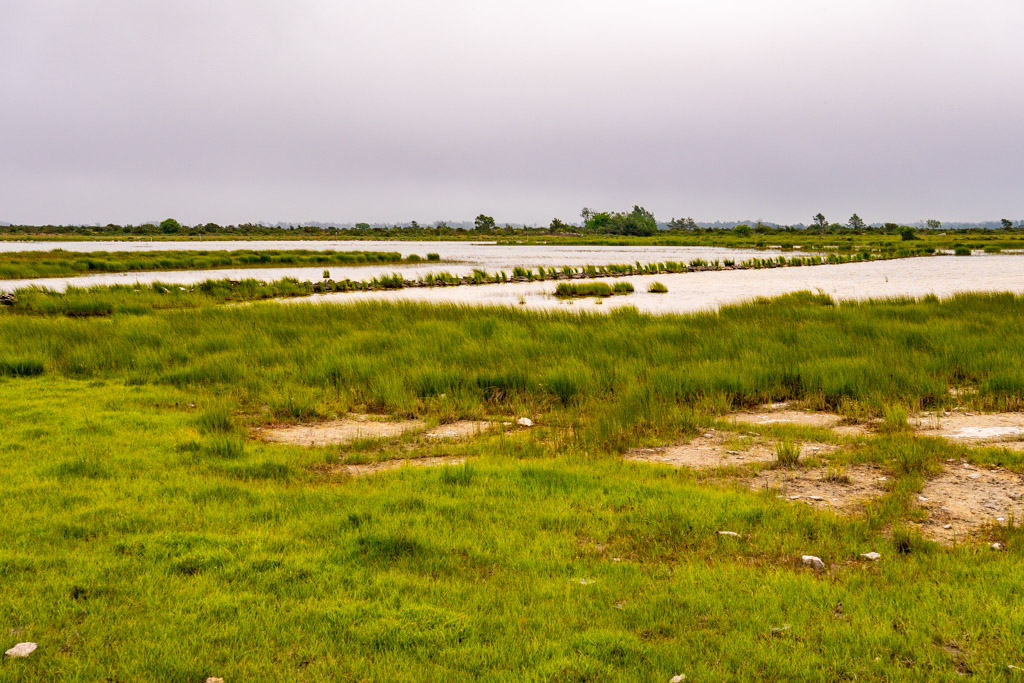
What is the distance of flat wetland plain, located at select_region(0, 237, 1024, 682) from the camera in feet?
16.1

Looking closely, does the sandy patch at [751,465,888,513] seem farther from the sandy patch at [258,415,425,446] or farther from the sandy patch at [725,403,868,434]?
the sandy patch at [258,415,425,446]

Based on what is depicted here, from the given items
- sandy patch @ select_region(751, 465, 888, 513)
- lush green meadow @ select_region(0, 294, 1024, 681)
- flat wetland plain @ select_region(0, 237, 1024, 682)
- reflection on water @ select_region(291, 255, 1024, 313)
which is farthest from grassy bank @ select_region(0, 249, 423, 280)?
sandy patch @ select_region(751, 465, 888, 513)

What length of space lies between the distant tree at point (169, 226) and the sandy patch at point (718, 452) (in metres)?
194

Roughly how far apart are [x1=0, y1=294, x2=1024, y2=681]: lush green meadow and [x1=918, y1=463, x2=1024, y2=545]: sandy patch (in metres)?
0.30

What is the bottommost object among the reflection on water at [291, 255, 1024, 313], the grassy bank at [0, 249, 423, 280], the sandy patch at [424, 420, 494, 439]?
the sandy patch at [424, 420, 494, 439]

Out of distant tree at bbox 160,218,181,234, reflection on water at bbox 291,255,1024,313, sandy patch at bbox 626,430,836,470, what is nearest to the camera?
sandy patch at bbox 626,430,836,470

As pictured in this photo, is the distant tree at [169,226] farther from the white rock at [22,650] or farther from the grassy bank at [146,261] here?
the white rock at [22,650]

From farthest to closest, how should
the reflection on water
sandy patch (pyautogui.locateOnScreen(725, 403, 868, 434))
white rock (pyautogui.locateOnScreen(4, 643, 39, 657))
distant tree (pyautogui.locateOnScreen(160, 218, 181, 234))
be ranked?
1. distant tree (pyautogui.locateOnScreen(160, 218, 181, 234))
2. the reflection on water
3. sandy patch (pyautogui.locateOnScreen(725, 403, 868, 434))
4. white rock (pyautogui.locateOnScreen(4, 643, 39, 657))

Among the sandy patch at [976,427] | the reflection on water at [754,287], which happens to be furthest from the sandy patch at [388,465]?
the reflection on water at [754,287]

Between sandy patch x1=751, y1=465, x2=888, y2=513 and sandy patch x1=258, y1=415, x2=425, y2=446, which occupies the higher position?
sandy patch x1=258, y1=415, x2=425, y2=446

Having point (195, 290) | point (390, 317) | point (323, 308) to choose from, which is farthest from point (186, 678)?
point (195, 290)

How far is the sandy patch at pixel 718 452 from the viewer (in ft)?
32.3

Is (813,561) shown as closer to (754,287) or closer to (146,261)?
(754,287)

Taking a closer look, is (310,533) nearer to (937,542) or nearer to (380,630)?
(380,630)
